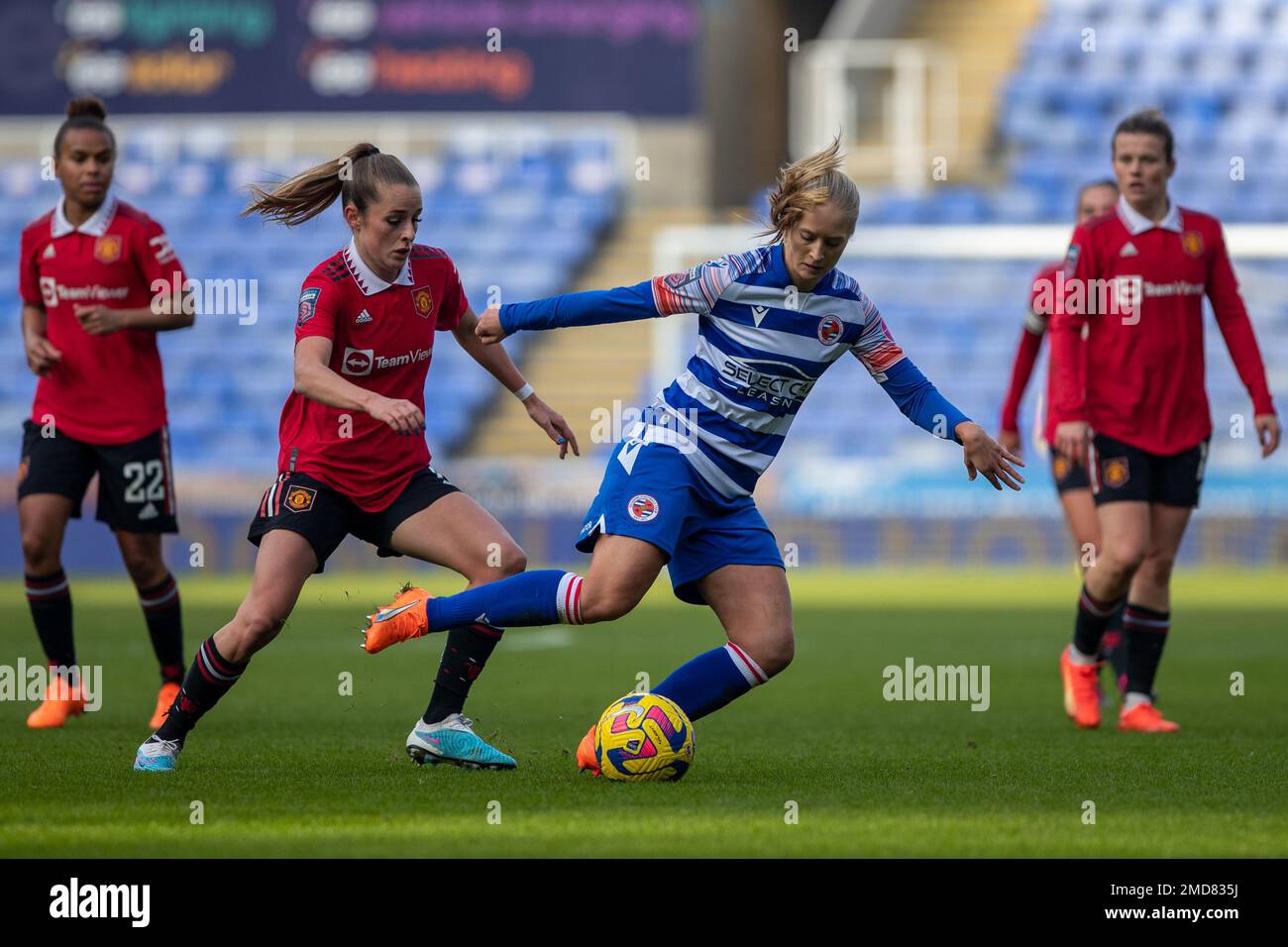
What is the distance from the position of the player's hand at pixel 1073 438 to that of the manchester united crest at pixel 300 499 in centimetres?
303

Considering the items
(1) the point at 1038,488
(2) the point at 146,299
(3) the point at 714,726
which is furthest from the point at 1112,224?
(1) the point at 1038,488

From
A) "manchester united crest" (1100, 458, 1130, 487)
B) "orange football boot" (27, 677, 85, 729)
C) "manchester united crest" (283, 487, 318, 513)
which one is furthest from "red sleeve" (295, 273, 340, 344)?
"manchester united crest" (1100, 458, 1130, 487)

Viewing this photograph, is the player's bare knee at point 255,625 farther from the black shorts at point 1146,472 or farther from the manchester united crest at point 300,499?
the black shorts at point 1146,472

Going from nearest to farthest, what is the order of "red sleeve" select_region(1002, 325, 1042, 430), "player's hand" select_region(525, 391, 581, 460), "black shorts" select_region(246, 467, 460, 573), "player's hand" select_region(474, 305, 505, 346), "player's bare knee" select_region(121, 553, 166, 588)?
"player's hand" select_region(474, 305, 505, 346), "black shorts" select_region(246, 467, 460, 573), "player's hand" select_region(525, 391, 581, 460), "player's bare knee" select_region(121, 553, 166, 588), "red sleeve" select_region(1002, 325, 1042, 430)

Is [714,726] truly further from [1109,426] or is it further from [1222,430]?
[1222,430]

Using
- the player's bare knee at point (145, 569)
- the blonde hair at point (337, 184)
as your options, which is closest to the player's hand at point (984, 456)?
the blonde hair at point (337, 184)

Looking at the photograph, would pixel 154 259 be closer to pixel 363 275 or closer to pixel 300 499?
pixel 363 275

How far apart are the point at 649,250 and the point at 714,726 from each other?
715 inches

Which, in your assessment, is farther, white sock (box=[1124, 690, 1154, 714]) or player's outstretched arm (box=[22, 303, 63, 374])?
white sock (box=[1124, 690, 1154, 714])

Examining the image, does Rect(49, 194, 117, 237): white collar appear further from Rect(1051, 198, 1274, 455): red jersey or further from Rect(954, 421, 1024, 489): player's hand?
Rect(1051, 198, 1274, 455): red jersey

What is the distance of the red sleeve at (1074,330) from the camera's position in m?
7.36

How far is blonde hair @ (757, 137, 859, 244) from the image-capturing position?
548 centimetres

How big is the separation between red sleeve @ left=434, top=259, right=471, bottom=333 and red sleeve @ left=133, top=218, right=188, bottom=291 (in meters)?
1.62

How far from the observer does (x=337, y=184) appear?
5.89 metres
